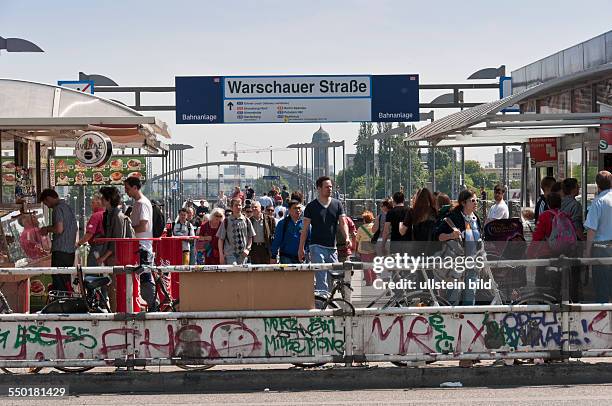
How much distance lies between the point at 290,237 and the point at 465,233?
3.97m

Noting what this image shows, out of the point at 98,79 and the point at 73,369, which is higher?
the point at 98,79

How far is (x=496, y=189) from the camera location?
773 inches

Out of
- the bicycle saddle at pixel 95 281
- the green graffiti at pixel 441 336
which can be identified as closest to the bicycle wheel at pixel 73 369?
the bicycle saddle at pixel 95 281

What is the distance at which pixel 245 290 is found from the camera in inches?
403

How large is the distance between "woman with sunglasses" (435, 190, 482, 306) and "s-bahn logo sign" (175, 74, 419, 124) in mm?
18580

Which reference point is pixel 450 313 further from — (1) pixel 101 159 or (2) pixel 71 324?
(1) pixel 101 159

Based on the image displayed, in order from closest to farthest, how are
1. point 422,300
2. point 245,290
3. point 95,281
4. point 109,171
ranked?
point 245,290 < point 422,300 < point 95,281 < point 109,171

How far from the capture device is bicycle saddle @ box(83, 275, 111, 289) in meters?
10.8

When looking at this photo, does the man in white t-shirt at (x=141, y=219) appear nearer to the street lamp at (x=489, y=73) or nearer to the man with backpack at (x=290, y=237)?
the man with backpack at (x=290, y=237)

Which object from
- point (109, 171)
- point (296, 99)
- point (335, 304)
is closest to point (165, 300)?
point (335, 304)

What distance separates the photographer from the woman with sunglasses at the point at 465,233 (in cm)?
1075

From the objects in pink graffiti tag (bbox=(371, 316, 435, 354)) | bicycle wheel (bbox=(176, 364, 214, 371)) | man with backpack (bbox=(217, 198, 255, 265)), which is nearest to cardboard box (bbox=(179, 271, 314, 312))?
bicycle wheel (bbox=(176, 364, 214, 371))

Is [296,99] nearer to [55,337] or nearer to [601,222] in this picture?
[601,222]

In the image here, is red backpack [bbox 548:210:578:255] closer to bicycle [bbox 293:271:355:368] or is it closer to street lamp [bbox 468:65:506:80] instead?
bicycle [bbox 293:271:355:368]
